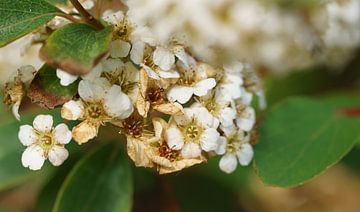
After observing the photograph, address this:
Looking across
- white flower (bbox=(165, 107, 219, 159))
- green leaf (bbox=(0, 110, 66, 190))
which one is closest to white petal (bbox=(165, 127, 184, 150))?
white flower (bbox=(165, 107, 219, 159))

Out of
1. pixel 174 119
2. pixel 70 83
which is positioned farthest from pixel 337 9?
pixel 70 83

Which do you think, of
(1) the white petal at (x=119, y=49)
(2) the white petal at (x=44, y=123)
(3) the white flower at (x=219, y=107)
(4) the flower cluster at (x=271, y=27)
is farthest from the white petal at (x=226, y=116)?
(4) the flower cluster at (x=271, y=27)

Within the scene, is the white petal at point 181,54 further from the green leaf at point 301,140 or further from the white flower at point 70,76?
the green leaf at point 301,140

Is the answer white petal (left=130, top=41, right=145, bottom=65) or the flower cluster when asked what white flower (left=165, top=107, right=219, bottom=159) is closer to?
white petal (left=130, top=41, right=145, bottom=65)

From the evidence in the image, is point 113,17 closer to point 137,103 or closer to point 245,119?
point 137,103

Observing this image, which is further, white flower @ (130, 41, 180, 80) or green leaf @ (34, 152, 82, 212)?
green leaf @ (34, 152, 82, 212)

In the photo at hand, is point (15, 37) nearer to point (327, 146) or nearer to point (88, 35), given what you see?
point (88, 35)

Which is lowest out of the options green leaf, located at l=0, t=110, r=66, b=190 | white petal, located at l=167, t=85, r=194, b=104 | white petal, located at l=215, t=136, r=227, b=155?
green leaf, located at l=0, t=110, r=66, b=190

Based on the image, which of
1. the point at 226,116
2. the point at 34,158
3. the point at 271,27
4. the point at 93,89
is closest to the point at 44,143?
the point at 34,158
